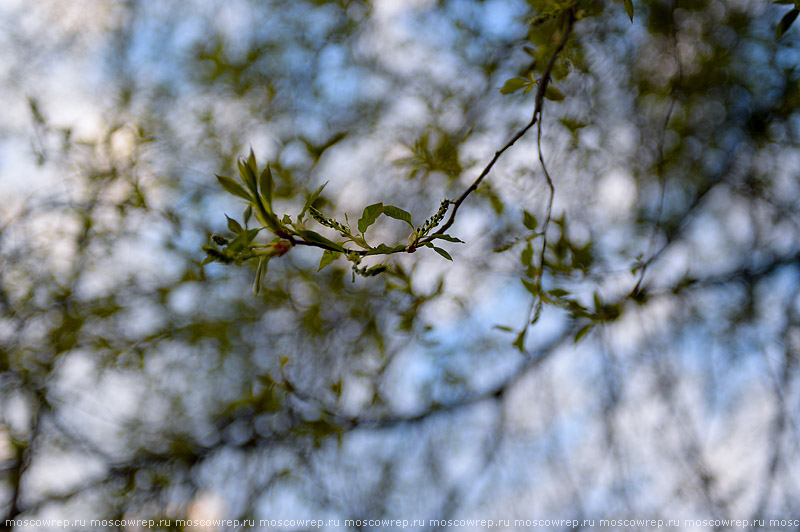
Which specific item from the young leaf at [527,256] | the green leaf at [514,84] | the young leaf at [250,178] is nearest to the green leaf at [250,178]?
the young leaf at [250,178]

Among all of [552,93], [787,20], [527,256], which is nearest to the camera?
[787,20]

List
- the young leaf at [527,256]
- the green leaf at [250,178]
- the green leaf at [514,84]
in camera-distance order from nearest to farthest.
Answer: the green leaf at [250,178]
the green leaf at [514,84]
the young leaf at [527,256]

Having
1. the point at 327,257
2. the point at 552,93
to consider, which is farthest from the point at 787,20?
the point at 327,257

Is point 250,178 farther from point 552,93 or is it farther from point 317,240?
point 552,93

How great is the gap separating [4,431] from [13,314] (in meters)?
0.29

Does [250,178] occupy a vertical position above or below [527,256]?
above

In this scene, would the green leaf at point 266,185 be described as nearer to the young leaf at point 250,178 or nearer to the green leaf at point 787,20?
the young leaf at point 250,178

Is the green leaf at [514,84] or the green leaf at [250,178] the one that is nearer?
the green leaf at [250,178]

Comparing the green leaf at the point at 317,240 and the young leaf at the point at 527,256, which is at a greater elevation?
the green leaf at the point at 317,240

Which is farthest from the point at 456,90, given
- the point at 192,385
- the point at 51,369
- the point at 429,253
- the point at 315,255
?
the point at 51,369

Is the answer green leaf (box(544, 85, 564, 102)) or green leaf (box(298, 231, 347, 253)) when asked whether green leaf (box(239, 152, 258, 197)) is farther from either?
green leaf (box(544, 85, 564, 102))

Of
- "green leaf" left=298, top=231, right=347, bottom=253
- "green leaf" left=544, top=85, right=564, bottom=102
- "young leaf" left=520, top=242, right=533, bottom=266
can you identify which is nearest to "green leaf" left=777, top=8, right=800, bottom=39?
"green leaf" left=544, top=85, right=564, bottom=102

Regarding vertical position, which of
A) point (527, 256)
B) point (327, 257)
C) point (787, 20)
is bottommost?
point (527, 256)

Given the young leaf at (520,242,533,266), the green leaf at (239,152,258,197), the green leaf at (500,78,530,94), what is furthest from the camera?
the young leaf at (520,242,533,266)
